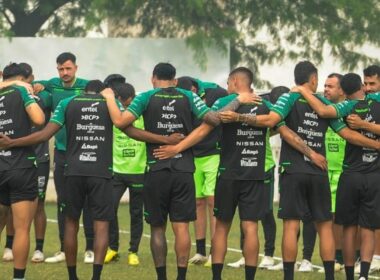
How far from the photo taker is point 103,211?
13.0 m

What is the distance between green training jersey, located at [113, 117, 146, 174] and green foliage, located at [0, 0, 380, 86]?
47.2 feet

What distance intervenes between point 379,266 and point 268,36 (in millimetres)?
18720

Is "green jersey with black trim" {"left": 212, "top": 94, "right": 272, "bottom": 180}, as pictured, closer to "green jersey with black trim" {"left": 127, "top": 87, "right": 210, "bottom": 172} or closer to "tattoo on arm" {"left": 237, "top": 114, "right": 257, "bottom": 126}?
"tattoo on arm" {"left": 237, "top": 114, "right": 257, "bottom": 126}

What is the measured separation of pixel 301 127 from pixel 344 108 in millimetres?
544

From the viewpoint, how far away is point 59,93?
1524cm

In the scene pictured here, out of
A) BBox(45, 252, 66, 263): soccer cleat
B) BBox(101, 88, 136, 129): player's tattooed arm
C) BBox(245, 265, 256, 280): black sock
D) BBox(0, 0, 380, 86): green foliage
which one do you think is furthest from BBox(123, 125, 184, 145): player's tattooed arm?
BBox(0, 0, 380, 86): green foliage

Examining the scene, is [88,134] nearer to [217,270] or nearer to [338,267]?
[217,270]

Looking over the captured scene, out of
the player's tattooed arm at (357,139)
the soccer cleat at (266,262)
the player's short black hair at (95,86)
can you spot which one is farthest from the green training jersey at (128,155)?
the player's tattooed arm at (357,139)

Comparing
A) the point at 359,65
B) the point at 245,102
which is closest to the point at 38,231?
the point at 245,102

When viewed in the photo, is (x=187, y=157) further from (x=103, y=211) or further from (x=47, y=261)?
(x=47, y=261)

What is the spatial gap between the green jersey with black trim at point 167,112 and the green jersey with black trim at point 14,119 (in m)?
1.13

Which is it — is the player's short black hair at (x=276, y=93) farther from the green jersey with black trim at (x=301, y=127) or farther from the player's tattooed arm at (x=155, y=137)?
the player's tattooed arm at (x=155, y=137)

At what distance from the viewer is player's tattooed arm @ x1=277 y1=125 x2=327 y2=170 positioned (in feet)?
41.8

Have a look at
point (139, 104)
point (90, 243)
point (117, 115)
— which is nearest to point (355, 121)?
point (139, 104)
